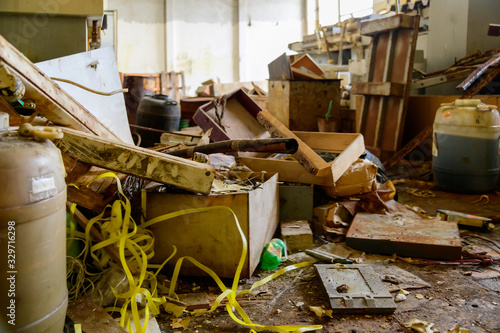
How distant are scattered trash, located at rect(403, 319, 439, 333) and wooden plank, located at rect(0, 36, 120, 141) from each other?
2084mm

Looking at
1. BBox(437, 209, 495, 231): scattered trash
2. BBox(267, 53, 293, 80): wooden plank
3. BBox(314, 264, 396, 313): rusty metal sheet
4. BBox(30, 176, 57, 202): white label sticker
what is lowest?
BBox(314, 264, 396, 313): rusty metal sheet

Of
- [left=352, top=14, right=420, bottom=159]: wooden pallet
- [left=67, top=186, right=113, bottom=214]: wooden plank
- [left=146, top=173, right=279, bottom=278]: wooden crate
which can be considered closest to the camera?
[left=67, top=186, right=113, bottom=214]: wooden plank

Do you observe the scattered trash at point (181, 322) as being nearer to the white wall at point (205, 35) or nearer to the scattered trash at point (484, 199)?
the scattered trash at point (484, 199)

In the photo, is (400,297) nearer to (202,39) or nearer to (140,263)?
(140,263)

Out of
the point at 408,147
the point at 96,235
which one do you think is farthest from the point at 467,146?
the point at 96,235

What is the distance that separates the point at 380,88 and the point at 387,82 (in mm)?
121

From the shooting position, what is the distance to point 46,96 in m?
2.31

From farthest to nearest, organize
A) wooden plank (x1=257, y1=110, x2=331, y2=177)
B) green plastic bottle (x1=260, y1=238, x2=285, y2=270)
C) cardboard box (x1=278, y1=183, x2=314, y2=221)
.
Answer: cardboard box (x1=278, y1=183, x2=314, y2=221)
wooden plank (x1=257, y1=110, x2=331, y2=177)
green plastic bottle (x1=260, y1=238, x2=285, y2=270)

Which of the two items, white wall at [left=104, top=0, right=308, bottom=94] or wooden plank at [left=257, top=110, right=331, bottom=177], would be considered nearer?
wooden plank at [left=257, top=110, right=331, bottom=177]

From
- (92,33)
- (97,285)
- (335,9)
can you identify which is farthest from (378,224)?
(335,9)

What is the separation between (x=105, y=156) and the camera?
246 centimetres

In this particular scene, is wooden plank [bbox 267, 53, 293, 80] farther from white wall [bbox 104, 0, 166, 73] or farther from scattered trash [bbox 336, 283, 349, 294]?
white wall [bbox 104, 0, 166, 73]

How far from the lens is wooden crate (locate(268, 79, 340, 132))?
604cm

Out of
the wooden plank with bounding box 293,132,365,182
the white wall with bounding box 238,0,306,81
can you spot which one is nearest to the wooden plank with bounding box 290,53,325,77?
the wooden plank with bounding box 293,132,365,182
